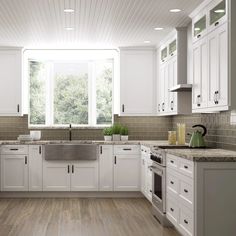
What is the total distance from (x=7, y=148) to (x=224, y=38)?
444 centimetres

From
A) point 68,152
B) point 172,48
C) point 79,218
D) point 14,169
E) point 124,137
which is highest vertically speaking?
point 172,48

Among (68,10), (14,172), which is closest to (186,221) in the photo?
(68,10)

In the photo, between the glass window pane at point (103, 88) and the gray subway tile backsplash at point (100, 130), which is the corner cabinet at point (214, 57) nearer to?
the gray subway tile backsplash at point (100, 130)

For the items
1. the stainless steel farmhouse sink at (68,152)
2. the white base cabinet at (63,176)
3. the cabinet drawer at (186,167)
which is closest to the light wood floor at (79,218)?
the white base cabinet at (63,176)

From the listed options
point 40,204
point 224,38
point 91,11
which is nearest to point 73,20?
point 91,11

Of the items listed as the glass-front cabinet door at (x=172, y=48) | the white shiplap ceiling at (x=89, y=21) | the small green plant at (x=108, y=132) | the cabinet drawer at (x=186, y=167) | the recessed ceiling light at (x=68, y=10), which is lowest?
Answer: the cabinet drawer at (x=186, y=167)

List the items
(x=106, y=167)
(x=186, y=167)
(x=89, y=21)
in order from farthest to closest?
(x=106, y=167)
(x=89, y=21)
(x=186, y=167)

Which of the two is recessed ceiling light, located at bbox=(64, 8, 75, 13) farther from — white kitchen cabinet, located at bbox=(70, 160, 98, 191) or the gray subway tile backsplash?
the gray subway tile backsplash

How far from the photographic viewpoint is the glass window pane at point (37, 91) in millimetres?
8758

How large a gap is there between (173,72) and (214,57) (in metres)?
1.98

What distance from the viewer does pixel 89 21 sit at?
618cm

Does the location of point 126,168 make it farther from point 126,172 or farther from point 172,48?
point 172,48

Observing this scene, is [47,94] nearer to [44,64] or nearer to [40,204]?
[44,64]

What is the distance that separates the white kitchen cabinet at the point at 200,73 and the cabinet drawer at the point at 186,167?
0.82 meters
